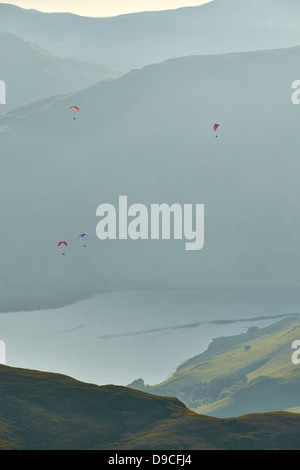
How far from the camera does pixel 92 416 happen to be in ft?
376

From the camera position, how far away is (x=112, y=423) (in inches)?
4422

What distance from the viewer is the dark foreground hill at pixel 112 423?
102000 mm

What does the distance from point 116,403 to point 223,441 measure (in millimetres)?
22444

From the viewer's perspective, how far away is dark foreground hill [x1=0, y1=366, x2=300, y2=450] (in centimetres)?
10200
